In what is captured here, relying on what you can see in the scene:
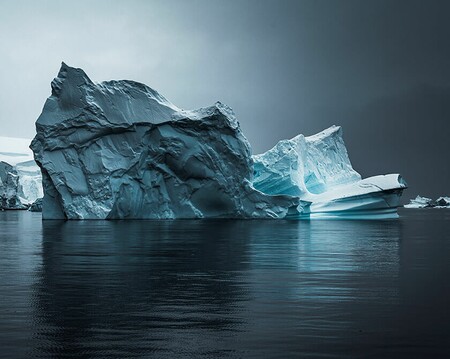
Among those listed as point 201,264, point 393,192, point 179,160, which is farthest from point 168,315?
point 393,192

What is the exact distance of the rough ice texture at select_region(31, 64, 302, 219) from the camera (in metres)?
41.2

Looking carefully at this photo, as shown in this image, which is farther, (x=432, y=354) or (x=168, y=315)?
(x=168, y=315)

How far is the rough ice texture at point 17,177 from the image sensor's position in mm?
87562

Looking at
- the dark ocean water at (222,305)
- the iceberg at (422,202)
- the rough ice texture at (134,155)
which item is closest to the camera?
the dark ocean water at (222,305)

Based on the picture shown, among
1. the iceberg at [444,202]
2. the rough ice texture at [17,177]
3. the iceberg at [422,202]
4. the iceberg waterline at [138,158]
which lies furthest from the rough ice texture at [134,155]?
the iceberg at [422,202]

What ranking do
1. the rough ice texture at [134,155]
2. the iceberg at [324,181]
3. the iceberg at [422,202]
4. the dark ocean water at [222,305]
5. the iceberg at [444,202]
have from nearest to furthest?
the dark ocean water at [222,305] < the rough ice texture at [134,155] < the iceberg at [324,181] < the iceberg at [444,202] < the iceberg at [422,202]

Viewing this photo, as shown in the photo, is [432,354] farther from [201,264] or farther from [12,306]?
[201,264]

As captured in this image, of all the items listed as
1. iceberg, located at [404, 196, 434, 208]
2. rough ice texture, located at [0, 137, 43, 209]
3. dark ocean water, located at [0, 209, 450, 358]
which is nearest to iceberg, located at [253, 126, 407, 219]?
dark ocean water, located at [0, 209, 450, 358]

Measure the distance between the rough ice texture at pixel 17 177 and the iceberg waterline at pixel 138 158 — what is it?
47032 mm

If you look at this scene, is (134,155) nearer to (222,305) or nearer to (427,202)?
(222,305)

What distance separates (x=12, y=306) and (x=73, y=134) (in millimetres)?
33534

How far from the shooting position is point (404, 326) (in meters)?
7.47

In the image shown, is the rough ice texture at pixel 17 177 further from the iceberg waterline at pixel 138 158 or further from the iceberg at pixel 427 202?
the iceberg at pixel 427 202

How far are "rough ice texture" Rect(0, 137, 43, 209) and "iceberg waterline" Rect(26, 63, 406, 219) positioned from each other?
47.0 m
